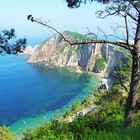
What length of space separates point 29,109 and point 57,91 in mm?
28702

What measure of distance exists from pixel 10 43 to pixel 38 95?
413 ft

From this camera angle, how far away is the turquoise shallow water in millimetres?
104194

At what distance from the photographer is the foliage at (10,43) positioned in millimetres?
15469

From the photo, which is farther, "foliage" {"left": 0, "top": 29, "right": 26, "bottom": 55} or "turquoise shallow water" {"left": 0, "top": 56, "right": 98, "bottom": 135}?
"turquoise shallow water" {"left": 0, "top": 56, "right": 98, "bottom": 135}

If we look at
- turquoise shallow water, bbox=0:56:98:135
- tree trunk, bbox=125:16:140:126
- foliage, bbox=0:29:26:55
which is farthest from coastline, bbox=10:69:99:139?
tree trunk, bbox=125:16:140:126

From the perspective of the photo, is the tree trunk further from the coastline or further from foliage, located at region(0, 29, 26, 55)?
the coastline

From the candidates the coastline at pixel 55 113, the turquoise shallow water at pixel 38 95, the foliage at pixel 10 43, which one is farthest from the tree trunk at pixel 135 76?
the turquoise shallow water at pixel 38 95

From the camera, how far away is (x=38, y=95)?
140875 mm

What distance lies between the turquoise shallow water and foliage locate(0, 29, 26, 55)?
65110mm

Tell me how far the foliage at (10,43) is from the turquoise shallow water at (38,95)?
→ 214ft

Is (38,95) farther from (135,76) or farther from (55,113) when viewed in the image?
(135,76)

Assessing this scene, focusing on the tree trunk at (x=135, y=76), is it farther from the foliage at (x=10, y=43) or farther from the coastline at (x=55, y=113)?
the coastline at (x=55, y=113)

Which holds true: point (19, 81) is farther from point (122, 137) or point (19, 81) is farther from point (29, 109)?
point (122, 137)

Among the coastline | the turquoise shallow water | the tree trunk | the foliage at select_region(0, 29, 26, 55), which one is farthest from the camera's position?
the turquoise shallow water
